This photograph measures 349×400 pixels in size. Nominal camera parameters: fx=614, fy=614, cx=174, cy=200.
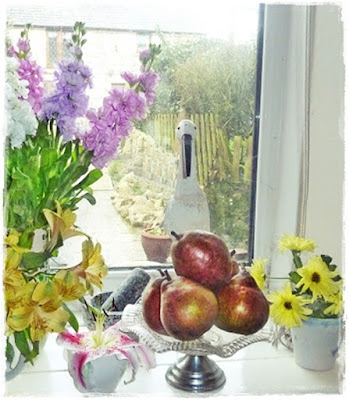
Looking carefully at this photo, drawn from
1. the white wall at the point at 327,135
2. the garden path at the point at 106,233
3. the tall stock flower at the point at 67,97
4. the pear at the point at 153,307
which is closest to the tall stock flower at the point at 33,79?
the tall stock flower at the point at 67,97

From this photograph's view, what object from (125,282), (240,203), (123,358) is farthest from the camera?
→ (240,203)

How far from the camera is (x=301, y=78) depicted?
0.90 meters

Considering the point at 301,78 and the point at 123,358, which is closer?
the point at 123,358

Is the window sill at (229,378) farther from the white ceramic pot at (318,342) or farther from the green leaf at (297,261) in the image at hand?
the green leaf at (297,261)

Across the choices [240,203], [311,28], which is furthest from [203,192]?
[311,28]

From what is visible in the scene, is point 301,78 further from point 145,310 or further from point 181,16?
point 145,310

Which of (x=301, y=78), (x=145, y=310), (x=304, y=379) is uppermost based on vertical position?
(x=301, y=78)

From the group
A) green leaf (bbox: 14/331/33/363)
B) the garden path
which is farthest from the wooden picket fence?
green leaf (bbox: 14/331/33/363)

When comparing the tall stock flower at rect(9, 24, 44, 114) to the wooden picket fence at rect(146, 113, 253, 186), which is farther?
the wooden picket fence at rect(146, 113, 253, 186)

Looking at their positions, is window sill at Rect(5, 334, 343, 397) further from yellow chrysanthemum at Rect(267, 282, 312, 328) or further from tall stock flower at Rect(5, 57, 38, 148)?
tall stock flower at Rect(5, 57, 38, 148)

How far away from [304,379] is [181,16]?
21.6 inches

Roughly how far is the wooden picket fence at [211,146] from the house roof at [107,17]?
0.13 m

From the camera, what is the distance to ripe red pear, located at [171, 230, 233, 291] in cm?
76

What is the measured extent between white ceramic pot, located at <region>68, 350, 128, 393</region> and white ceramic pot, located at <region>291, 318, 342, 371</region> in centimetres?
25
